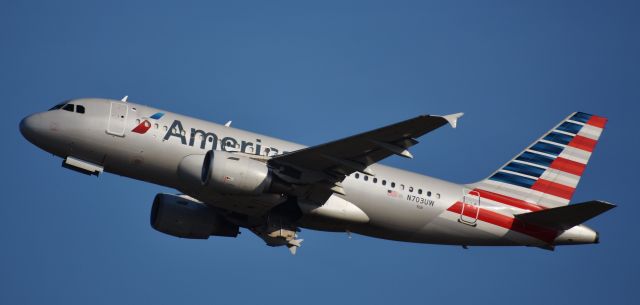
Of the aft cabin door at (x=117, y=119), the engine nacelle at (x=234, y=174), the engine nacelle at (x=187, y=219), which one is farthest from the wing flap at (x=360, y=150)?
the engine nacelle at (x=187, y=219)

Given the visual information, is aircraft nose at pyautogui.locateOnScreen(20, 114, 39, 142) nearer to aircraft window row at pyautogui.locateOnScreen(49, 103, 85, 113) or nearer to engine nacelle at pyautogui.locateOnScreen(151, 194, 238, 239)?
aircraft window row at pyautogui.locateOnScreen(49, 103, 85, 113)

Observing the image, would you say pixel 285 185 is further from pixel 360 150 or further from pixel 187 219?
pixel 187 219

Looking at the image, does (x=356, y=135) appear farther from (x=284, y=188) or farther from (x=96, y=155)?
(x=96, y=155)

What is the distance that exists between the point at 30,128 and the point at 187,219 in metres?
8.27

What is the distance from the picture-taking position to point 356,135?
3584 centimetres

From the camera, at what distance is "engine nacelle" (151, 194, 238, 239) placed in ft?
142

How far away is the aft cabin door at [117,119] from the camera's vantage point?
3831cm

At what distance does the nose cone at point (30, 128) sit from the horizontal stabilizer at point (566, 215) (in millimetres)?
20925

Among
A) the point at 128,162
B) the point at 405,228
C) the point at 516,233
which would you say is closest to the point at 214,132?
the point at 128,162

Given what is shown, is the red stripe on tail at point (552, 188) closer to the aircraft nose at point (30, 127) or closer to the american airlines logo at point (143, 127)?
the american airlines logo at point (143, 127)

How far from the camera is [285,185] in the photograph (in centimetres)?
3838

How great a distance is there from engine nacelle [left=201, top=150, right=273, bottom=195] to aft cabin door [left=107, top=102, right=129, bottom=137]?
3774 millimetres

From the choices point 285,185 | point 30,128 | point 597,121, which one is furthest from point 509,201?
point 30,128

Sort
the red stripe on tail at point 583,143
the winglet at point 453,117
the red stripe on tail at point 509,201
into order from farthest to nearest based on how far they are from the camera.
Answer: the red stripe on tail at point 583,143
the red stripe on tail at point 509,201
the winglet at point 453,117
